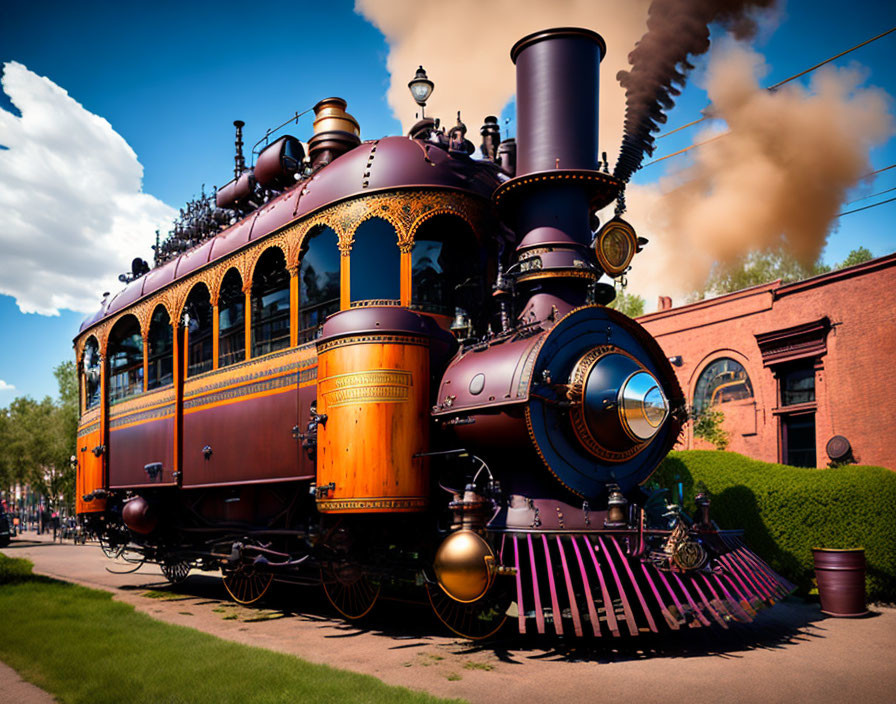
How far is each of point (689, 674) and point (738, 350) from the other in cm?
1467

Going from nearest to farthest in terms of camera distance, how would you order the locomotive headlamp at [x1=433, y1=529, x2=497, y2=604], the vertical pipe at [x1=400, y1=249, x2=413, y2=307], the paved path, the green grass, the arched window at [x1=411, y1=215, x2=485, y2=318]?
the green grass → the paved path → the locomotive headlamp at [x1=433, y1=529, x2=497, y2=604] → the vertical pipe at [x1=400, y1=249, x2=413, y2=307] → the arched window at [x1=411, y1=215, x2=485, y2=318]

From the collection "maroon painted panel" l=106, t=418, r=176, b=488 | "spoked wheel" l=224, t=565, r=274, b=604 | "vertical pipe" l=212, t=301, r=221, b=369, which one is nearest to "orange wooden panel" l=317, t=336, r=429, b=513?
"spoked wheel" l=224, t=565, r=274, b=604

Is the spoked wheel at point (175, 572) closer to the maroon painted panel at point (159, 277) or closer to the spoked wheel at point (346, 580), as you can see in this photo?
the maroon painted panel at point (159, 277)

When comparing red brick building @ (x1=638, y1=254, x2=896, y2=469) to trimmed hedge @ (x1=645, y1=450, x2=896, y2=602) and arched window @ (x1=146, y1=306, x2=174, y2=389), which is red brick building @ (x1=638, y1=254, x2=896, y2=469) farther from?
arched window @ (x1=146, y1=306, x2=174, y2=389)

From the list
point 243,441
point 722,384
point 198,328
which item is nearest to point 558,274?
point 243,441

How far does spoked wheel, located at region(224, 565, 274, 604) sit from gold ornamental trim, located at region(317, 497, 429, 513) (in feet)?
9.93

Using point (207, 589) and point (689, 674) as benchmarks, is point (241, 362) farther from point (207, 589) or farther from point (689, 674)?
point (689, 674)

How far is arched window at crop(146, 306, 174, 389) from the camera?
12.7 metres

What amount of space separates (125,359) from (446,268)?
837 cm

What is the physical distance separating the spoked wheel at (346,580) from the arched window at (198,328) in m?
3.89

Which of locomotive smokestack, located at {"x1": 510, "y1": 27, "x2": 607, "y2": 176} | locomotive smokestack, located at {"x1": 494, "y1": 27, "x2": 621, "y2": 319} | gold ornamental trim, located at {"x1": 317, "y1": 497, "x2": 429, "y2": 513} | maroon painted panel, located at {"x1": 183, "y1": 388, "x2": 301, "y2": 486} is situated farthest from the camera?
maroon painted panel, located at {"x1": 183, "y1": 388, "x2": 301, "y2": 486}

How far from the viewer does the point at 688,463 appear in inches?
476

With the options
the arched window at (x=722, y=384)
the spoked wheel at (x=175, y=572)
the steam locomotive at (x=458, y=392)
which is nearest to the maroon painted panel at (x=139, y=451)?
the steam locomotive at (x=458, y=392)

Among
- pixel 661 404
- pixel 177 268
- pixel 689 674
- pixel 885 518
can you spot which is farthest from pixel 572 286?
pixel 177 268
